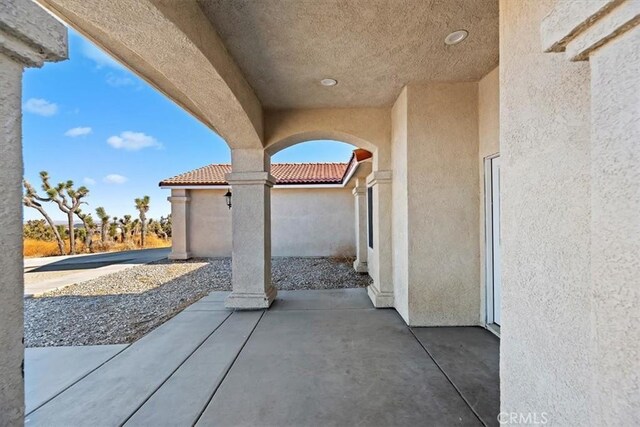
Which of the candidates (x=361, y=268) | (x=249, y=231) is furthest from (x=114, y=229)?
(x=249, y=231)

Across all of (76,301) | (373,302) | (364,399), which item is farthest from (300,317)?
(76,301)

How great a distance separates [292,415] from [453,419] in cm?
145

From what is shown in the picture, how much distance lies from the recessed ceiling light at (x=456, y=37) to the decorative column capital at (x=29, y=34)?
3.64 m

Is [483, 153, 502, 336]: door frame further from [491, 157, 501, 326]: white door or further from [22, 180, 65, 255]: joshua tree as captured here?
[22, 180, 65, 255]: joshua tree

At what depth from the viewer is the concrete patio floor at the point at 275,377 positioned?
99.0 inches

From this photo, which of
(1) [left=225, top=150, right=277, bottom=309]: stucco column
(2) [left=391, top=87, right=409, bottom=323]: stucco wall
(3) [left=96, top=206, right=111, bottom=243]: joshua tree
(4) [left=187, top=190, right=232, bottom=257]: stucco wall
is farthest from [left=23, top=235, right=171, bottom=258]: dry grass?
(2) [left=391, top=87, right=409, bottom=323]: stucco wall

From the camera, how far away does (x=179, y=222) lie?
12.2 metres

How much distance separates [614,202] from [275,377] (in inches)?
127

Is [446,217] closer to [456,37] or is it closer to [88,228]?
[456,37]

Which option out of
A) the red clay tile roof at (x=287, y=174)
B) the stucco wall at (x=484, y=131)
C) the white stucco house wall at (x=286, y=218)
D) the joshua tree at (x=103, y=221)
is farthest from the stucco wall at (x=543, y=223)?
the joshua tree at (x=103, y=221)

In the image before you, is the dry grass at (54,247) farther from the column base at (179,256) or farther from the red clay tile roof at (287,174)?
the column base at (179,256)

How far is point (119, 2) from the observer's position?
2166mm

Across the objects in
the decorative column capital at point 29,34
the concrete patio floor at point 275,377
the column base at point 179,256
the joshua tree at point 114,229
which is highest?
the decorative column capital at point 29,34

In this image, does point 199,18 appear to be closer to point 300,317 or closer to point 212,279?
point 300,317
